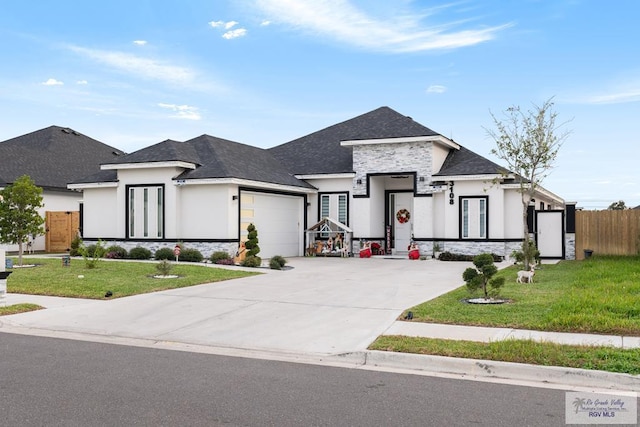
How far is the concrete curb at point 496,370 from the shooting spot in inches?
280

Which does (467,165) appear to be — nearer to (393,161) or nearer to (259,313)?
(393,161)

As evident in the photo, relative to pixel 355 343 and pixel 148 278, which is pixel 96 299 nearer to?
pixel 148 278

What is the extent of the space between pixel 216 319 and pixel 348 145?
18007 millimetres

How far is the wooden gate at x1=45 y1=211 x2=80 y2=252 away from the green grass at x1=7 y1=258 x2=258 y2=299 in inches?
382

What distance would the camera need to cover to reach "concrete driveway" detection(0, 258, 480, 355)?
9.81 m

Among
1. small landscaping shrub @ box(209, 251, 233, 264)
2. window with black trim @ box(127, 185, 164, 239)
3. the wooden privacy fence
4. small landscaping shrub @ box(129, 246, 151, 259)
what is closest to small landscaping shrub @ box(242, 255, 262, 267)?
small landscaping shrub @ box(209, 251, 233, 264)

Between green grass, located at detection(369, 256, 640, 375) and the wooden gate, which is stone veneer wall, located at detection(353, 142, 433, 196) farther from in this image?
the wooden gate

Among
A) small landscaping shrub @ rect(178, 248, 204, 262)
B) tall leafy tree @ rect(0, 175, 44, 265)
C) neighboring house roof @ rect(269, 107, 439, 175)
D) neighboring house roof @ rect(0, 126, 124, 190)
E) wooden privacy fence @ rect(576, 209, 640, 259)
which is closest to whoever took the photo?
tall leafy tree @ rect(0, 175, 44, 265)

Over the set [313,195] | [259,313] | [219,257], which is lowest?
[259,313]

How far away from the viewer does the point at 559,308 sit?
10.9m

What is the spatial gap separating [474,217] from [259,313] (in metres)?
16.1

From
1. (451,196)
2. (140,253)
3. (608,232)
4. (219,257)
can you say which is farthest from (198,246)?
(608,232)

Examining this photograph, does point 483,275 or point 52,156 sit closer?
point 483,275

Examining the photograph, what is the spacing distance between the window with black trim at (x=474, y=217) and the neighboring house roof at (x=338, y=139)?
3.38 metres
